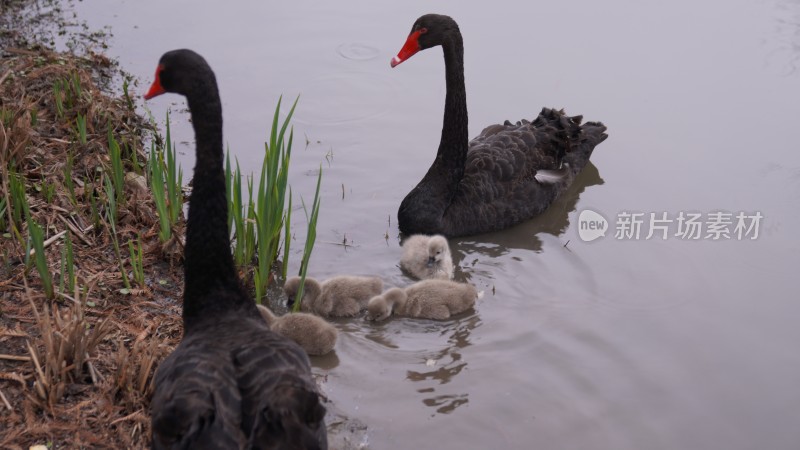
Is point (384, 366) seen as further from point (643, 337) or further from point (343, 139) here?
point (343, 139)

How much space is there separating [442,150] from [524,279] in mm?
1121

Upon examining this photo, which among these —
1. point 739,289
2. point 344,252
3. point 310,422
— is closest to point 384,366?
point 344,252

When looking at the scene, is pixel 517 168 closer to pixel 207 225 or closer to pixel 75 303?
pixel 207 225

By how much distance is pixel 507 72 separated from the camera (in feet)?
24.5

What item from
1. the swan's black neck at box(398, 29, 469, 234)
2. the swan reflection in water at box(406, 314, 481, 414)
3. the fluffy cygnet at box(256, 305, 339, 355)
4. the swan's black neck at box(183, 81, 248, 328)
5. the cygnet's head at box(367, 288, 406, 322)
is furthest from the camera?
the swan's black neck at box(398, 29, 469, 234)

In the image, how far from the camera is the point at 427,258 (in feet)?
16.1

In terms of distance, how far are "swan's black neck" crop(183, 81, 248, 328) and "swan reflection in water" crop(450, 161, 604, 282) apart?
82.1 inches

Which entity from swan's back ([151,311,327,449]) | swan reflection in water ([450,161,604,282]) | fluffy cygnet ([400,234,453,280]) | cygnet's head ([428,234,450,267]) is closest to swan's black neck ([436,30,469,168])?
swan reflection in water ([450,161,604,282])

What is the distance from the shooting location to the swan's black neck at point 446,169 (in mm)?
5461

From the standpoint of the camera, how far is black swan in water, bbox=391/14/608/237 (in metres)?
5.56

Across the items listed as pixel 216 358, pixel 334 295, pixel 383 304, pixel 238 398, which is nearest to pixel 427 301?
pixel 383 304

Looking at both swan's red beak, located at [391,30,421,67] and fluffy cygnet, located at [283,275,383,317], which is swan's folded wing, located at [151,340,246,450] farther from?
swan's red beak, located at [391,30,421,67]

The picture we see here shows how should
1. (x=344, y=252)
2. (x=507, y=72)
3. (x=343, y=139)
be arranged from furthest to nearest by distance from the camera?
(x=507, y=72) < (x=343, y=139) < (x=344, y=252)

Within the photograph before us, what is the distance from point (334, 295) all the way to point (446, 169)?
147 cm
